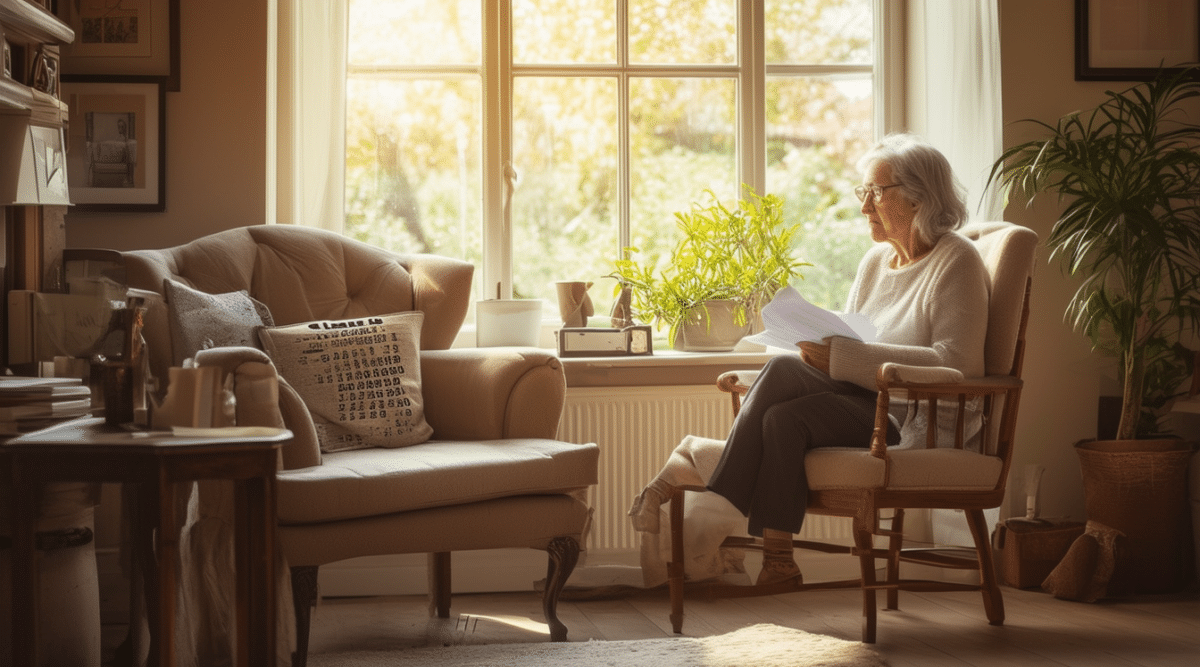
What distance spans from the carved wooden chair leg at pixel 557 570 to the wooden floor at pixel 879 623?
10 centimetres

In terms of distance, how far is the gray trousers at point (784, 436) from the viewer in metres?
2.66

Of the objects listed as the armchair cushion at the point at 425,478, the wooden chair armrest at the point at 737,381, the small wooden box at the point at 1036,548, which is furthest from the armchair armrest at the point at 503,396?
the small wooden box at the point at 1036,548

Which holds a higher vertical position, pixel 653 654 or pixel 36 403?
pixel 36 403

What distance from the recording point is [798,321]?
2.71 metres

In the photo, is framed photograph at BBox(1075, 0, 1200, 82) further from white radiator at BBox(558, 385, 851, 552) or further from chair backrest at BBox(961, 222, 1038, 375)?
white radiator at BBox(558, 385, 851, 552)

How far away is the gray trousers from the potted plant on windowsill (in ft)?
2.67

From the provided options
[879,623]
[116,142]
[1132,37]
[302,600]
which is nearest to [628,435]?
[879,623]

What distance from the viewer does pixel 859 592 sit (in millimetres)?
3426

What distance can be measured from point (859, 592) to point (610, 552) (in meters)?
0.80

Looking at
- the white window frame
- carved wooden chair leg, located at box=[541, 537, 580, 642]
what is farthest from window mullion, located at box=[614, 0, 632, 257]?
carved wooden chair leg, located at box=[541, 537, 580, 642]

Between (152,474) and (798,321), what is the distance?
156 cm

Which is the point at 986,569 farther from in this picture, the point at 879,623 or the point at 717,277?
the point at 717,277

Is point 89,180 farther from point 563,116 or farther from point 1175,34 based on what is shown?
point 1175,34

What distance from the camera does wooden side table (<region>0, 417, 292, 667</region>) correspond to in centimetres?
178
